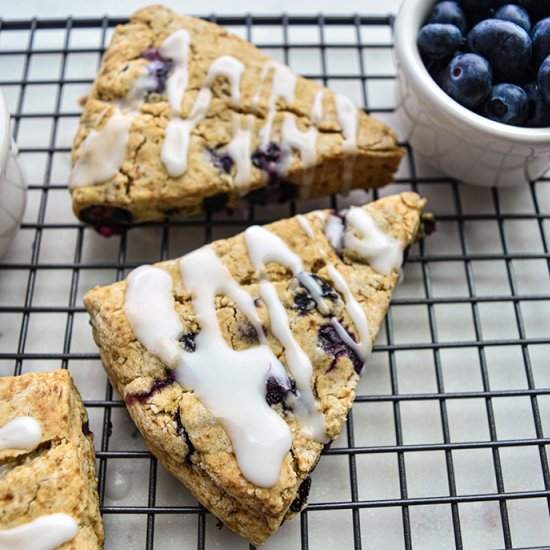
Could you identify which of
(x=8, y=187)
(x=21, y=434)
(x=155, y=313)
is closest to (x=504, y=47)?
(x=155, y=313)

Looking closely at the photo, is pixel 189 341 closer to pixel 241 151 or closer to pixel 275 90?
pixel 241 151

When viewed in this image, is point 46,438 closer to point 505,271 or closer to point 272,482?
point 272,482

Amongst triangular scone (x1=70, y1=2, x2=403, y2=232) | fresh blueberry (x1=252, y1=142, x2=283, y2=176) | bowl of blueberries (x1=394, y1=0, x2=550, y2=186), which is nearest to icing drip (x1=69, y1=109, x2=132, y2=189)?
triangular scone (x1=70, y1=2, x2=403, y2=232)

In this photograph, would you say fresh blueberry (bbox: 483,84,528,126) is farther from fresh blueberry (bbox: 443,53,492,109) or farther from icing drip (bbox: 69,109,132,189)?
icing drip (bbox: 69,109,132,189)

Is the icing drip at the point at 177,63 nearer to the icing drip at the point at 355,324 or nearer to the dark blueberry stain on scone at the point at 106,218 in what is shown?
the dark blueberry stain on scone at the point at 106,218

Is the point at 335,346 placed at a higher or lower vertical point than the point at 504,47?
lower

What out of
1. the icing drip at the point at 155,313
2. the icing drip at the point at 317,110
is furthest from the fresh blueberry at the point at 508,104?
the icing drip at the point at 155,313
